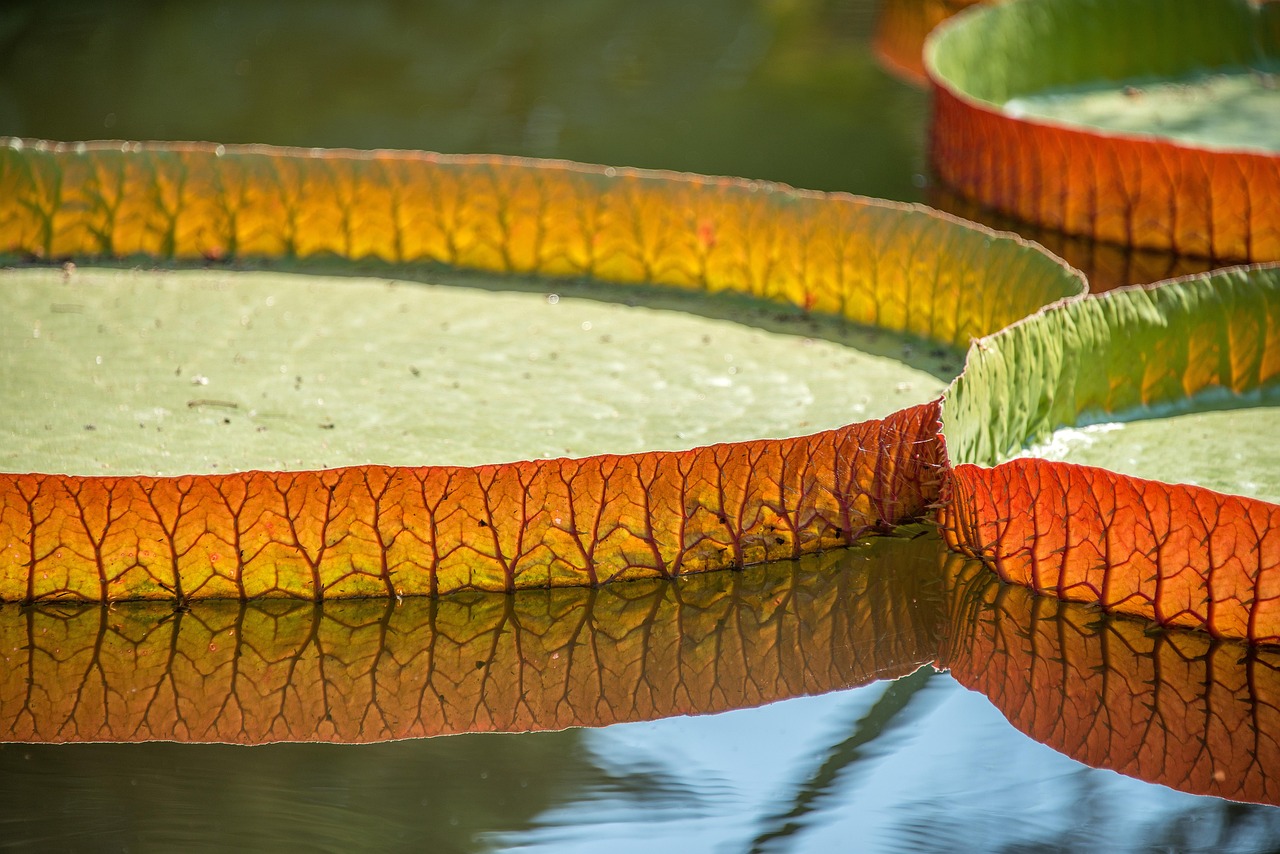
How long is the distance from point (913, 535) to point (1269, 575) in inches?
20.7

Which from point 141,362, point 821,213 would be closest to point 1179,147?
point 821,213

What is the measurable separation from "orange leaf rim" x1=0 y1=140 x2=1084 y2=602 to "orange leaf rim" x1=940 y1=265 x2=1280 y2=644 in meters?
0.13

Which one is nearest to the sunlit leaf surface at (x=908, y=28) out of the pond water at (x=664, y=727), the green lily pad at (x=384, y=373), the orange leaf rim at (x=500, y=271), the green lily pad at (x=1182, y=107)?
the green lily pad at (x=1182, y=107)

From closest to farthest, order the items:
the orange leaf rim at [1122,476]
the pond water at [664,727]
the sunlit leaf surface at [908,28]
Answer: the pond water at [664,727] → the orange leaf rim at [1122,476] → the sunlit leaf surface at [908,28]

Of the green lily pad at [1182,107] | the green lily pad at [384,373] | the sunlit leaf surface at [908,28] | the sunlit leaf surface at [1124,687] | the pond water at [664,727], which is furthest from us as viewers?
the sunlit leaf surface at [908,28]

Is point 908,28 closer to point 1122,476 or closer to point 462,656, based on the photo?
point 1122,476

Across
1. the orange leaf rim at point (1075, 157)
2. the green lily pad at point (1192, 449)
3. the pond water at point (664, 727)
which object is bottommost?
the pond water at point (664, 727)

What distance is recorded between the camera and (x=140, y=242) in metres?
3.53

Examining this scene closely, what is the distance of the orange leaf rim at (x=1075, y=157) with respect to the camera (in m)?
3.75

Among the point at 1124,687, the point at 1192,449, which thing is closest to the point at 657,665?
the point at 1124,687

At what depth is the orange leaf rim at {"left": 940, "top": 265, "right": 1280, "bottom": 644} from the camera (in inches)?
84.7

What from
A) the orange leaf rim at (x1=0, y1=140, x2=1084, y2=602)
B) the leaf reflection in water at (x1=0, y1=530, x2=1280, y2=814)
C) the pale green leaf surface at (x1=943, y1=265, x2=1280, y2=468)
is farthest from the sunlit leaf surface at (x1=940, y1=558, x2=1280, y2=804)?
the pale green leaf surface at (x1=943, y1=265, x2=1280, y2=468)

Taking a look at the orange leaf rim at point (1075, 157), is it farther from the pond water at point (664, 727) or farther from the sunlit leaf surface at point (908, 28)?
the pond water at point (664, 727)

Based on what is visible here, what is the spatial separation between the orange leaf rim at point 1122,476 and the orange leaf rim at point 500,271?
0.42ft
